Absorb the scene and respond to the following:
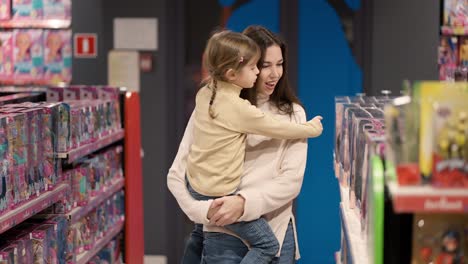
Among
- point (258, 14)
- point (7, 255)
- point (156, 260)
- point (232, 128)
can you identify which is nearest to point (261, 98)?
point (232, 128)

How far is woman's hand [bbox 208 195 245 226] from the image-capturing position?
122 inches

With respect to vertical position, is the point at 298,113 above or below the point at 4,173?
above

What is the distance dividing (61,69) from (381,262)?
18.6ft

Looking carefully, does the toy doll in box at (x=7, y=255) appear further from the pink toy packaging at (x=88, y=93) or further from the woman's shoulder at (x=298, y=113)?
the pink toy packaging at (x=88, y=93)

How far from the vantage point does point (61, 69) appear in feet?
24.0

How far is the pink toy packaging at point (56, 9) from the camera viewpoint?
23.7ft

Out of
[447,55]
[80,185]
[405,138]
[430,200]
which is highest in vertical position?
[447,55]

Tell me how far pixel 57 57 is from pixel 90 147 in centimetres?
288

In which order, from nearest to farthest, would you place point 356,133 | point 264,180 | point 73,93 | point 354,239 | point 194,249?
point 354,239 → point 356,133 → point 264,180 → point 194,249 → point 73,93

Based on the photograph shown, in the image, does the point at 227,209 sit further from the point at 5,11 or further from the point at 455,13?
the point at 5,11

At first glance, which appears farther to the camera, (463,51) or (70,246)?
(463,51)

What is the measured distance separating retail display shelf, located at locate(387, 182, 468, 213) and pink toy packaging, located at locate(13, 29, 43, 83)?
5.95 meters

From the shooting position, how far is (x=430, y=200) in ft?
5.83

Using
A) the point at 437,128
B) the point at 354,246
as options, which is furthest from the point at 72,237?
the point at 437,128
